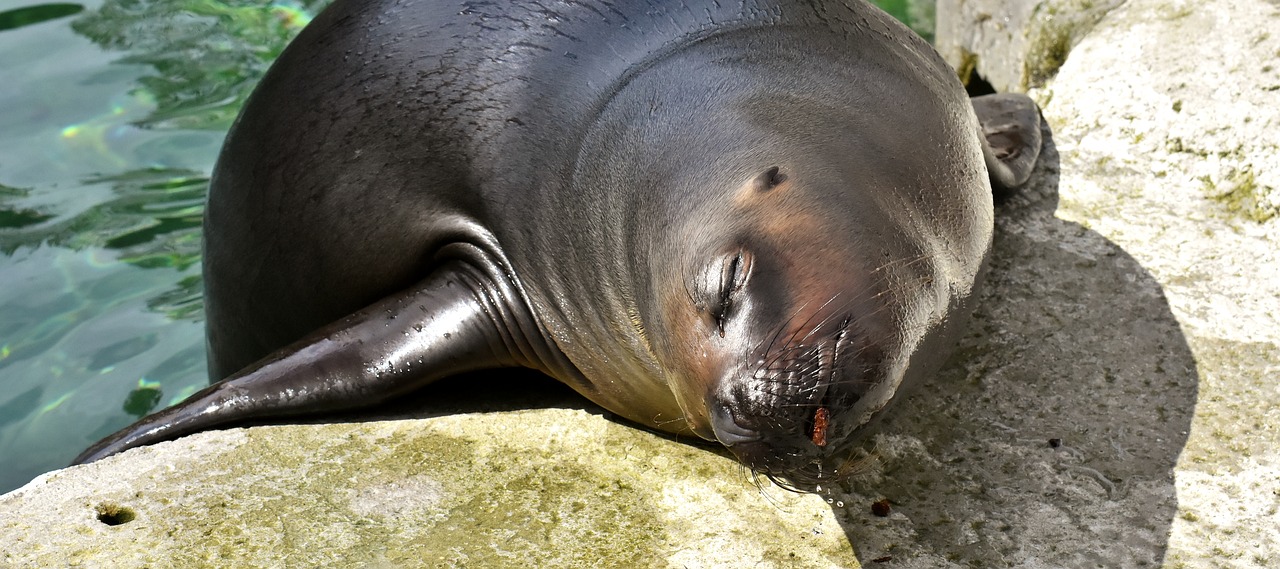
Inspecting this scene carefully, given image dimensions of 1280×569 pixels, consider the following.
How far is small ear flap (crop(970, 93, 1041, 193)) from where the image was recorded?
4.61m

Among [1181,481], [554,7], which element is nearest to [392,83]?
Answer: [554,7]

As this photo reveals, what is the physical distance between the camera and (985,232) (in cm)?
369

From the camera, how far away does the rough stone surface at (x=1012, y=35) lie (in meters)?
5.89

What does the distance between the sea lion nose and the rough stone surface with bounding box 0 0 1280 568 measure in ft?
1.14

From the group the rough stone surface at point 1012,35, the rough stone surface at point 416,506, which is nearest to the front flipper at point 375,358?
the rough stone surface at point 416,506

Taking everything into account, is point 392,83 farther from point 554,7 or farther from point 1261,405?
point 1261,405

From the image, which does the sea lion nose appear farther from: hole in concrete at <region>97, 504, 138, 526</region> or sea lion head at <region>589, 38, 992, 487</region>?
hole in concrete at <region>97, 504, 138, 526</region>

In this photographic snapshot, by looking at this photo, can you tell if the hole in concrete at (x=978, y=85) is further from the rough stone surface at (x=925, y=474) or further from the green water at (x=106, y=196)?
the green water at (x=106, y=196)

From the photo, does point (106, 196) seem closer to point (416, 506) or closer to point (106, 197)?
point (106, 197)

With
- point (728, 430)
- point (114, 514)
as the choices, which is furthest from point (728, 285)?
point (114, 514)

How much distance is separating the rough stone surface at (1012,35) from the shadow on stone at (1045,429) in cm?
170

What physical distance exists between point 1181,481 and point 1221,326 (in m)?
0.85

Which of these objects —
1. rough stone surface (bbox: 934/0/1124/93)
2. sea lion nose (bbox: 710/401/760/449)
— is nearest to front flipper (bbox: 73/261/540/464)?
sea lion nose (bbox: 710/401/760/449)

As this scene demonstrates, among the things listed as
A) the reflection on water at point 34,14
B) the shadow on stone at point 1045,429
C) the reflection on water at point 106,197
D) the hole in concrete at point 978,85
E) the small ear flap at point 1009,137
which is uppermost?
the small ear flap at point 1009,137
